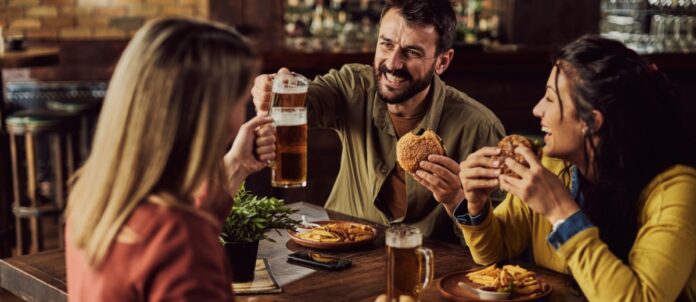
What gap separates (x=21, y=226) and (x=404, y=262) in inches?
163

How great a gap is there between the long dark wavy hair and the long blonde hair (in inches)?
40.4

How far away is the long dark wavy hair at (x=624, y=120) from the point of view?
2117 mm

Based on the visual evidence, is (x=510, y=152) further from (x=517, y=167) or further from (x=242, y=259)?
(x=242, y=259)

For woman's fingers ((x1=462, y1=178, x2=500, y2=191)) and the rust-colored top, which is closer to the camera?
the rust-colored top

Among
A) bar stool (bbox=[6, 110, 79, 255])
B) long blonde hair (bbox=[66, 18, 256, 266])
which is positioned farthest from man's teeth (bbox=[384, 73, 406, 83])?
bar stool (bbox=[6, 110, 79, 255])

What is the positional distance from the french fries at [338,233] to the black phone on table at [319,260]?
0.31ft

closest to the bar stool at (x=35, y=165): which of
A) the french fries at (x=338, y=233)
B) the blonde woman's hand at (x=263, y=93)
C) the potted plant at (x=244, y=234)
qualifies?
the blonde woman's hand at (x=263, y=93)

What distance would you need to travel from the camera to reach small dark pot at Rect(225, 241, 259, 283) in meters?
2.16

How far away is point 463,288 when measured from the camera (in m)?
2.14

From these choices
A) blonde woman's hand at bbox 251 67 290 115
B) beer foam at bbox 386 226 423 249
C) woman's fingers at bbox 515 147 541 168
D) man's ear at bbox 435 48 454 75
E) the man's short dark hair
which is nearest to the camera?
beer foam at bbox 386 226 423 249

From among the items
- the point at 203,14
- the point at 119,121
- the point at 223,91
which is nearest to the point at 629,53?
the point at 223,91

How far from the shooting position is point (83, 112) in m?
6.23

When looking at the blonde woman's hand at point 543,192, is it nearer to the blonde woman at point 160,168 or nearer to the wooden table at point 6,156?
the blonde woman at point 160,168

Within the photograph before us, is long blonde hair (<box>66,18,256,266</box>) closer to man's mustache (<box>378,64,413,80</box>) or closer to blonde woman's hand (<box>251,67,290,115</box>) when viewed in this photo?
blonde woman's hand (<box>251,67,290,115</box>)
